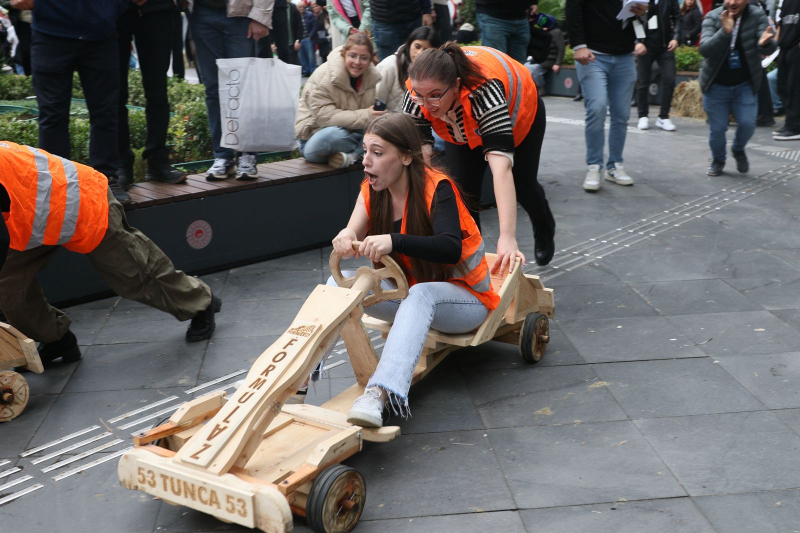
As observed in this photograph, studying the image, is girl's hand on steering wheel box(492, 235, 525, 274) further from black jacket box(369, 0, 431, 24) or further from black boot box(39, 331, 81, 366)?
black jacket box(369, 0, 431, 24)

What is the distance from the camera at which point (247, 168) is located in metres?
5.94

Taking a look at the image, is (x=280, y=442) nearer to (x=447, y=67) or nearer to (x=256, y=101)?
(x=447, y=67)

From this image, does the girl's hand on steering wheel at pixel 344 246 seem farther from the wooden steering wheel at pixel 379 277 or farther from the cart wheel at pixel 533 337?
the cart wheel at pixel 533 337

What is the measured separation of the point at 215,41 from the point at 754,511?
475cm

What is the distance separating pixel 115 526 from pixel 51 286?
8.28ft

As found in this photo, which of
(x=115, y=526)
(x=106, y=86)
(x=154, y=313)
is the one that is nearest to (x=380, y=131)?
(x=115, y=526)

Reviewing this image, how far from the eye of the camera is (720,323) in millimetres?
4578

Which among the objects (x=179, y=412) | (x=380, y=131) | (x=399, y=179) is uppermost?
(x=380, y=131)

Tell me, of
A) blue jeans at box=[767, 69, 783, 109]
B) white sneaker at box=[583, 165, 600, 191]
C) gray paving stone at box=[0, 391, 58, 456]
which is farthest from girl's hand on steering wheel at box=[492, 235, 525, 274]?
blue jeans at box=[767, 69, 783, 109]

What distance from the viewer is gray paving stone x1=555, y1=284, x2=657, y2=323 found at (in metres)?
4.80

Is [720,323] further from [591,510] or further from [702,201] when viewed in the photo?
[702,201]

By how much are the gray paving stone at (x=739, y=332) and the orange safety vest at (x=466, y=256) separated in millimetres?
1319

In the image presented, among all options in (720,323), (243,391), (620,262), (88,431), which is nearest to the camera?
(243,391)

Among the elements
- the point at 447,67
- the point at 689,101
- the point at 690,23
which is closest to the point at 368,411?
the point at 447,67
